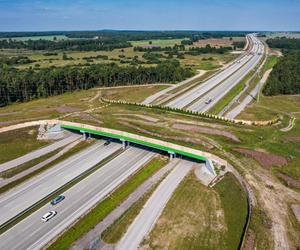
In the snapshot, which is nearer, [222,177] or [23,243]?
[23,243]

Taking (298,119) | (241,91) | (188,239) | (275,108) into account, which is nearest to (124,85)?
(241,91)

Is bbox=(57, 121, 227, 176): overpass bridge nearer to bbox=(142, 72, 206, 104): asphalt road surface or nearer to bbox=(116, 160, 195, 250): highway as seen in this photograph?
bbox=(116, 160, 195, 250): highway

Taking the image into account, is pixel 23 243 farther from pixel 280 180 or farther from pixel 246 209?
pixel 280 180

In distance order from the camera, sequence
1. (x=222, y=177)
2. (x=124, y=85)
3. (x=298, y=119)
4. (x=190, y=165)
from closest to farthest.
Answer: (x=222, y=177)
(x=190, y=165)
(x=298, y=119)
(x=124, y=85)

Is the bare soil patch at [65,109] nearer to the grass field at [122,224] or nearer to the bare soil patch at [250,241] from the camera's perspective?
the grass field at [122,224]

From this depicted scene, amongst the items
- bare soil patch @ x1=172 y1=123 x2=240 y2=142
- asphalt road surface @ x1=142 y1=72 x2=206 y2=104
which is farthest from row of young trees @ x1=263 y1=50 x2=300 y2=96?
bare soil patch @ x1=172 y1=123 x2=240 y2=142


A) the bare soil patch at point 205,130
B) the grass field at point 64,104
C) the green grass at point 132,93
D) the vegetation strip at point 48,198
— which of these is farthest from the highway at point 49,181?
the green grass at point 132,93
